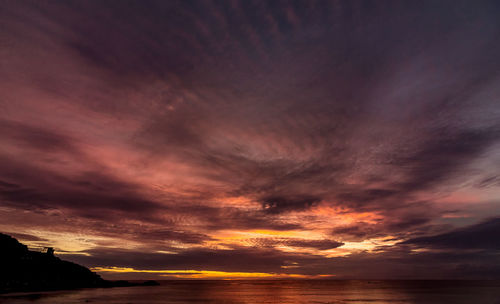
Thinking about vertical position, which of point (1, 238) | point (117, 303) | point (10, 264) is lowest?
point (117, 303)

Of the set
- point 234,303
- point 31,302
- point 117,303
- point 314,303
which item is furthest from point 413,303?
point 31,302

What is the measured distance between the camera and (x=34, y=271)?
5773 inches

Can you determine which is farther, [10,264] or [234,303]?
[10,264]

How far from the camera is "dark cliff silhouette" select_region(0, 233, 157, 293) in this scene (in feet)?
429

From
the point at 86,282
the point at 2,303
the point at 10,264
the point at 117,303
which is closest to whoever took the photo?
the point at 2,303

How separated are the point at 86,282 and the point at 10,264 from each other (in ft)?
164

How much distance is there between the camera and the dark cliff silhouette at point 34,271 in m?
131

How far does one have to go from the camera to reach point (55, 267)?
165875 millimetres

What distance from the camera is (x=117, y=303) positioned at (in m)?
87.2

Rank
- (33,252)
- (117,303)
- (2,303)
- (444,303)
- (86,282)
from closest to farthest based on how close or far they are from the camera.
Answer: (2,303), (117,303), (444,303), (33,252), (86,282)

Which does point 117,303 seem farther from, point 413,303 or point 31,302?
point 413,303

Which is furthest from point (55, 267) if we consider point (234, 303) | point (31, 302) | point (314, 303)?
point (314, 303)

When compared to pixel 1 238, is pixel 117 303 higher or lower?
lower

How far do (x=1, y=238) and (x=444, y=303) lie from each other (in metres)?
193
